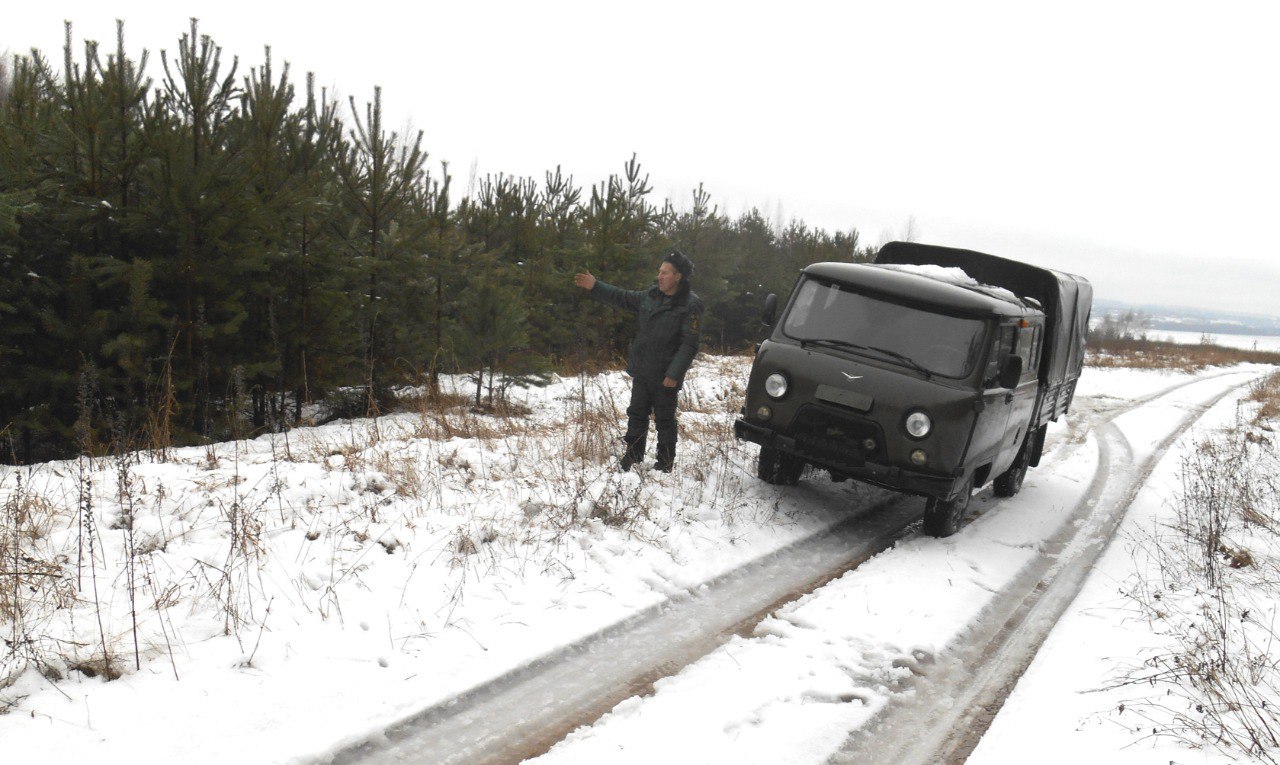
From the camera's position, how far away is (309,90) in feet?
34.0

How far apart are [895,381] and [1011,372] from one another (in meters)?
1.15

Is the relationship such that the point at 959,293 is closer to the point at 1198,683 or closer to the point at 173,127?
the point at 1198,683

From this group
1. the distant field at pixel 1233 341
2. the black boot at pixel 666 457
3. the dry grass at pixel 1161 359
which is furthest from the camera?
the distant field at pixel 1233 341

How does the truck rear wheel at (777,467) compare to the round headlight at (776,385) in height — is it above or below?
below

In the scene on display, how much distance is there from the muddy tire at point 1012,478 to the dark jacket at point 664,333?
434 cm

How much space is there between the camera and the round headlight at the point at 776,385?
6746 millimetres

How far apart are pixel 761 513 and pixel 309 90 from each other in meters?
8.36

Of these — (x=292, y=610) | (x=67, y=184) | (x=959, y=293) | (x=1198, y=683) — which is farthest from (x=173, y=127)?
(x=1198, y=683)

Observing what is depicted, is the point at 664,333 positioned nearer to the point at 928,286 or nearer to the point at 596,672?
the point at 928,286

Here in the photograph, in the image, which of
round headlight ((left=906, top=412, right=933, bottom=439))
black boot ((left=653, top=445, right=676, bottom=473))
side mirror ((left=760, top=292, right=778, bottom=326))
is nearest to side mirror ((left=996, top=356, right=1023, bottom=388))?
round headlight ((left=906, top=412, right=933, bottom=439))

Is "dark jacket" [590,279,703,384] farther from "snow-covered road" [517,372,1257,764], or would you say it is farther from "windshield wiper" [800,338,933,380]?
"snow-covered road" [517,372,1257,764]

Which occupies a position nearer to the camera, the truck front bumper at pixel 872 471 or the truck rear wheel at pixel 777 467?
the truck front bumper at pixel 872 471

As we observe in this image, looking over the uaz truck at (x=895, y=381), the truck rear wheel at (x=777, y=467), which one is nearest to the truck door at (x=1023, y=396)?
the uaz truck at (x=895, y=381)

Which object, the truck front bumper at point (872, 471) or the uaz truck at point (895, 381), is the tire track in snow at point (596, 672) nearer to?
the truck front bumper at point (872, 471)
